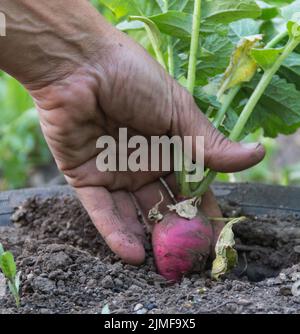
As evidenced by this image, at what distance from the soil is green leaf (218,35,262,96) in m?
0.43

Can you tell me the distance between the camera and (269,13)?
216 cm

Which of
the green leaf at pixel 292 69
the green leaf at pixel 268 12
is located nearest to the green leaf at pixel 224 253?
the green leaf at pixel 292 69

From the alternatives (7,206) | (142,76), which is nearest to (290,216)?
(142,76)

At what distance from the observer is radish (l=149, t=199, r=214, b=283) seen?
182 cm

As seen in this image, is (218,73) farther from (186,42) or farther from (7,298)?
(7,298)

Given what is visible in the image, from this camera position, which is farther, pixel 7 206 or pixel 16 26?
pixel 7 206

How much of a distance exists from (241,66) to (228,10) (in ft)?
0.47

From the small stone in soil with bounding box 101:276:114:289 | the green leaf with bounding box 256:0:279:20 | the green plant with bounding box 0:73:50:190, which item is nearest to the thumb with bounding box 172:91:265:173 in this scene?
the small stone in soil with bounding box 101:276:114:289

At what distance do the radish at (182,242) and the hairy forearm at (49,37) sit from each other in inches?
17.9

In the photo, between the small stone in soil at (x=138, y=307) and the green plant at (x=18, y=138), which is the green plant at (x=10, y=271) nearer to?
the small stone in soil at (x=138, y=307)

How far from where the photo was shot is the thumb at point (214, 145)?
1.79 meters

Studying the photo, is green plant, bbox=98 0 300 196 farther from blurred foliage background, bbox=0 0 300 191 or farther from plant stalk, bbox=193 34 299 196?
blurred foliage background, bbox=0 0 300 191
